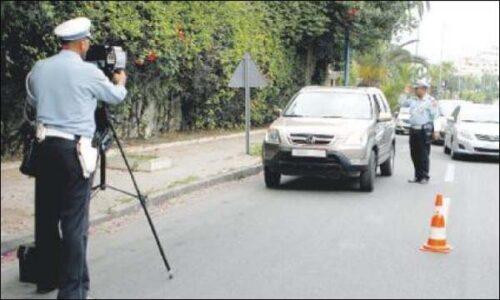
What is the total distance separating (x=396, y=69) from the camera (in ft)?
147

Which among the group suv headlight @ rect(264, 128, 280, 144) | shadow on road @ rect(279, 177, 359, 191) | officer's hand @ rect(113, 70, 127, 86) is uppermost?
officer's hand @ rect(113, 70, 127, 86)

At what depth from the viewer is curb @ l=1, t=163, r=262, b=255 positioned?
23.9 feet

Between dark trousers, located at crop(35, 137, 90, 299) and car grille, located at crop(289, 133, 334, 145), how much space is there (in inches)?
274

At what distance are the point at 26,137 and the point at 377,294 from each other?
7619 mm

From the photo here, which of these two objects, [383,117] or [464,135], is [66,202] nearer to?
[383,117]

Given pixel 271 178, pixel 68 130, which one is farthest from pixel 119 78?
pixel 271 178

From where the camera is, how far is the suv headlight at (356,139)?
39.3ft

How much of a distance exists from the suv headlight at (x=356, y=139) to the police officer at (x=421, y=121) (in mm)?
1827

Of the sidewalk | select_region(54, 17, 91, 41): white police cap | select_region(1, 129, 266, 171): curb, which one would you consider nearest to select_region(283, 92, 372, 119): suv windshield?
the sidewalk

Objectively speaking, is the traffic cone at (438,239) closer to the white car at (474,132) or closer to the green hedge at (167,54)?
the green hedge at (167,54)

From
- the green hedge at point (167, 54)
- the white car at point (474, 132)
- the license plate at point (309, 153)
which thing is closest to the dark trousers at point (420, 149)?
the license plate at point (309, 153)

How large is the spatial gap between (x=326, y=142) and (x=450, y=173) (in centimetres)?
538

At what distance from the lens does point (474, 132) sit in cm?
1981

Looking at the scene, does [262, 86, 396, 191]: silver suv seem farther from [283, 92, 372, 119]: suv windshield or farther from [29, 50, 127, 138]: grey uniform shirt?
[29, 50, 127, 138]: grey uniform shirt
